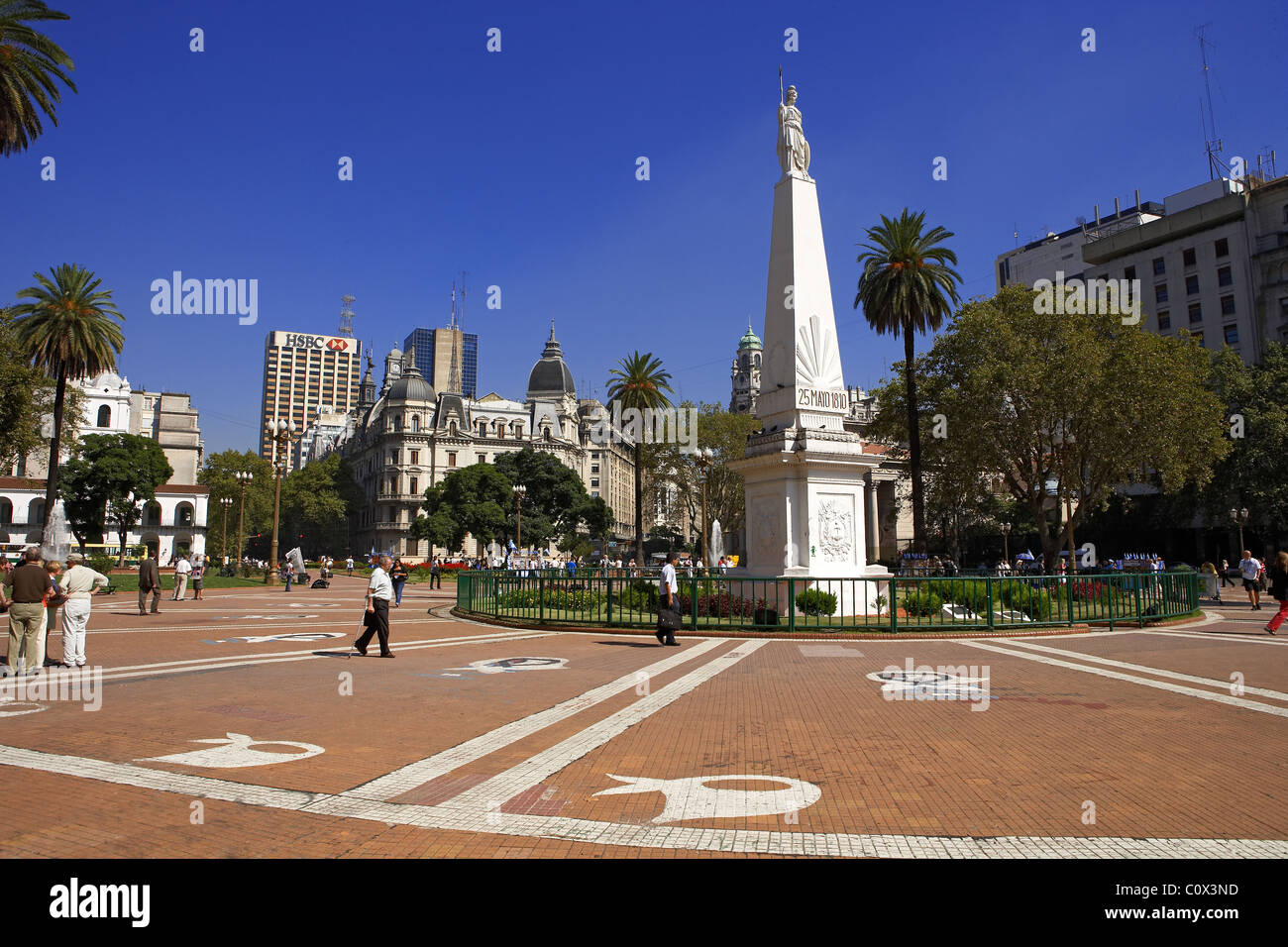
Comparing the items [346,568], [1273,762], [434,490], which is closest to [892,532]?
[434,490]

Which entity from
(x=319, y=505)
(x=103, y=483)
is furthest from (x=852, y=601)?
(x=319, y=505)

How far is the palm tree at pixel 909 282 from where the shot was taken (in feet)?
119

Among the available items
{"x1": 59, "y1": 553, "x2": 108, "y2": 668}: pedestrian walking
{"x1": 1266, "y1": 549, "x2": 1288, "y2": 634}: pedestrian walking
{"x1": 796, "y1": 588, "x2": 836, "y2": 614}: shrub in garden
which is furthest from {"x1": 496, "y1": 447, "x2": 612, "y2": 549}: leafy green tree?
{"x1": 59, "y1": 553, "x2": 108, "y2": 668}: pedestrian walking

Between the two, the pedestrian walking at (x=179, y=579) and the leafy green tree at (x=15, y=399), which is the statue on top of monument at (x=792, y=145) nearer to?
the pedestrian walking at (x=179, y=579)

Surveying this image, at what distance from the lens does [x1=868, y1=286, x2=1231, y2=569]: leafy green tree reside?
30.3 metres

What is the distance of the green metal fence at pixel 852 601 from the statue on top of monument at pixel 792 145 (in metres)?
11.0

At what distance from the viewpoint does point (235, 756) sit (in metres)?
6.62

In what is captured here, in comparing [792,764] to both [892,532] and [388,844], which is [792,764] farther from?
[892,532]

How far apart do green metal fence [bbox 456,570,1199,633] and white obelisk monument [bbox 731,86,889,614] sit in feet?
2.95

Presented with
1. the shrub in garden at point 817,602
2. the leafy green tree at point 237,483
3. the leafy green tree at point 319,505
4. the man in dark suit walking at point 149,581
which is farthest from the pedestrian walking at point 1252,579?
the leafy green tree at point 319,505

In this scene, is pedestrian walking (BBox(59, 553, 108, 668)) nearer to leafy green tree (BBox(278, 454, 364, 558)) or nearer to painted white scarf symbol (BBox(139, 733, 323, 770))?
painted white scarf symbol (BBox(139, 733, 323, 770))

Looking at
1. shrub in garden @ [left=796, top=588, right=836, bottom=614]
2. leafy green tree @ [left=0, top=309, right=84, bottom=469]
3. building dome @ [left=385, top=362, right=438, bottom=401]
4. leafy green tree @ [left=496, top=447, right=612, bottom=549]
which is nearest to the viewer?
shrub in garden @ [left=796, top=588, right=836, bottom=614]

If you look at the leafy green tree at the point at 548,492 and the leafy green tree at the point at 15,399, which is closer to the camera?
the leafy green tree at the point at 15,399

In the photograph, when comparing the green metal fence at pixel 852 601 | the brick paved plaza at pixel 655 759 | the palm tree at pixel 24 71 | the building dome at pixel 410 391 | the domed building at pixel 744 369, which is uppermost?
the domed building at pixel 744 369
